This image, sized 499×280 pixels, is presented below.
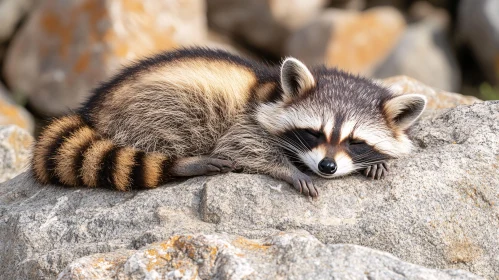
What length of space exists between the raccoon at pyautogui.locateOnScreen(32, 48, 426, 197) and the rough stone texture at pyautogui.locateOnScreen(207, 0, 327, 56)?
8688 millimetres

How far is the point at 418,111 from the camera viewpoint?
5551 mm

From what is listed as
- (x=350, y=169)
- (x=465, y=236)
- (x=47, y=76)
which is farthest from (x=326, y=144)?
(x=47, y=76)

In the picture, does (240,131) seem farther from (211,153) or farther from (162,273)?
(162,273)

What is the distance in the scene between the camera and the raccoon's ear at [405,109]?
5.46 meters

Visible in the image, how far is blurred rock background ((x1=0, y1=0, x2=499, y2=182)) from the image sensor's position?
11.1 m

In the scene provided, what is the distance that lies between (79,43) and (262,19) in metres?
4.44

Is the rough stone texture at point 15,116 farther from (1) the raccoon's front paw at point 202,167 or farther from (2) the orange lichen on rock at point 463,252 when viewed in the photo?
(2) the orange lichen on rock at point 463,252

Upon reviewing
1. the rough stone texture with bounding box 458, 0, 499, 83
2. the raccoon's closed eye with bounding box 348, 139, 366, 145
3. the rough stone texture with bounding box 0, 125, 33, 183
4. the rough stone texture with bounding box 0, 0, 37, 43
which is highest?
the raccoon's closed eye with bounding box 348, 139, 366, 145

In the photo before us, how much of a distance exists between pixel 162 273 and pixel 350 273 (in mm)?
952

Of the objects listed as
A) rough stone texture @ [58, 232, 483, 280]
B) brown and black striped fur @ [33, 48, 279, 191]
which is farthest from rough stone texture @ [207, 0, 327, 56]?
rough stone texture @ [58, 232, 483, 280]

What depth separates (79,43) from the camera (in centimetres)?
1124

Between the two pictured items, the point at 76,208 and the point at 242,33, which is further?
the point at 242,33

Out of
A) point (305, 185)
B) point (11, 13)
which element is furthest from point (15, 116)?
point (305, 185)

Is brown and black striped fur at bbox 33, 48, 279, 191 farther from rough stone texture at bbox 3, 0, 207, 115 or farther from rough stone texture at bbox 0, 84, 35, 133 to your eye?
rough stone texture at bbox 3, 0, 207, 115
